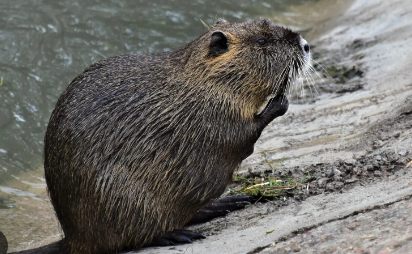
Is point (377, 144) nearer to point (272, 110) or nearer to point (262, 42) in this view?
point (272, 110)

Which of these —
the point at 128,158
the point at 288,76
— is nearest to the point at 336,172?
the point at 288,76

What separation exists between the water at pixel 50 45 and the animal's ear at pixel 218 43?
256 cm

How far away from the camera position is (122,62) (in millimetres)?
4172

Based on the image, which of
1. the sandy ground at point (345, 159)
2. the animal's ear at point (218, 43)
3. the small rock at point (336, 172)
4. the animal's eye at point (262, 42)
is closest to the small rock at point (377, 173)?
the sandy ground at point (345, 159)

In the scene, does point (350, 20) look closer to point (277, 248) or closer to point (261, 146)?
point (261, 146)

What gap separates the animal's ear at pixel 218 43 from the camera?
160 inches

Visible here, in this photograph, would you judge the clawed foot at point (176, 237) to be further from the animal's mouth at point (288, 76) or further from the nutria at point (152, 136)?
the animal's mouth at point (288, 76)

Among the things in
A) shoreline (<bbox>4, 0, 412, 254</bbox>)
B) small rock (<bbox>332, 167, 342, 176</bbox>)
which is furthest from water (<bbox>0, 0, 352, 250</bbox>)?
small rock (<bbox>332, 167, 342, 176</bbox>)

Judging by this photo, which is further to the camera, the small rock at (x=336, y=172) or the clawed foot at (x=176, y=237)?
the small rock at (x=336, y=172)

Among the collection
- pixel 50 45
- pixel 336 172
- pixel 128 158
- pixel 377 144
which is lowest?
pixel 336 172

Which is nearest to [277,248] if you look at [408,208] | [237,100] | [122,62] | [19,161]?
[408,208]

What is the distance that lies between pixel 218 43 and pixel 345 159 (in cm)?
130

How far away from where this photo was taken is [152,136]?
12.7 ft

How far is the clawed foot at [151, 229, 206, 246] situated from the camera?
385 centimetres
